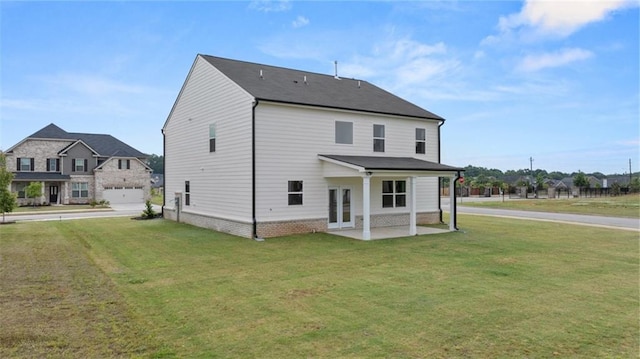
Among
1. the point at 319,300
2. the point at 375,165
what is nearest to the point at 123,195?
the point at 375,165

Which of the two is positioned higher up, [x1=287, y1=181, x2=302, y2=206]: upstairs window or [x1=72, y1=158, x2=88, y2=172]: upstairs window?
[x1=72, y1=158, x2=88, y2=172]: upstairs window

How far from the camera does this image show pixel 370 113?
1834 cm

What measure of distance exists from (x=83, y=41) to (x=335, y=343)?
21.6m

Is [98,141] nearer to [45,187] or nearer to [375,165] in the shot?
[45,187]

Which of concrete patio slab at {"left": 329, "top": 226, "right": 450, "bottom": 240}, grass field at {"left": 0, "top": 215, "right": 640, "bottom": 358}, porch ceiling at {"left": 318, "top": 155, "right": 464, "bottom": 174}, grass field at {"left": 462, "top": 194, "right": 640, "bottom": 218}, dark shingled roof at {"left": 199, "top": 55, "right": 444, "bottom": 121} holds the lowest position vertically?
grass field at {"left": 0, "top": 215, "right": 640, "bottom": 358}

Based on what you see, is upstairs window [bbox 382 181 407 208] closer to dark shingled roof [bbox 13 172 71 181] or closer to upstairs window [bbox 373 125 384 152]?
upstairs window [bbox 373 125 384 152]

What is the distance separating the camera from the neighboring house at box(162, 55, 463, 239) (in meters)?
15.6

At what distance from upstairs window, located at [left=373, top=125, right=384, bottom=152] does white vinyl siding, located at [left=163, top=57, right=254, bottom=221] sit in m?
6.22

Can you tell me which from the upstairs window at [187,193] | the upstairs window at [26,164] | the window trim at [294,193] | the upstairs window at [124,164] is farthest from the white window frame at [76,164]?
the window trim at [294,193]

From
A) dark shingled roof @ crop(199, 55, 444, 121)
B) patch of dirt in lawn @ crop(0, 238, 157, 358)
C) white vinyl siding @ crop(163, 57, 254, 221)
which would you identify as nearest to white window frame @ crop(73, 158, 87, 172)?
white vinyl siding @ crop(163, 57, 254, 221)

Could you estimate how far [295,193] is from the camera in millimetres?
16359

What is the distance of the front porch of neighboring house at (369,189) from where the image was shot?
1510 centimetres

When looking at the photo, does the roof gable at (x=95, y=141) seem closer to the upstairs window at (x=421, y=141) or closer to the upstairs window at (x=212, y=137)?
the upstairs window at (x=212, y=137)

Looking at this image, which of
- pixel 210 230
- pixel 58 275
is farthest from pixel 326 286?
pixel 210 230
